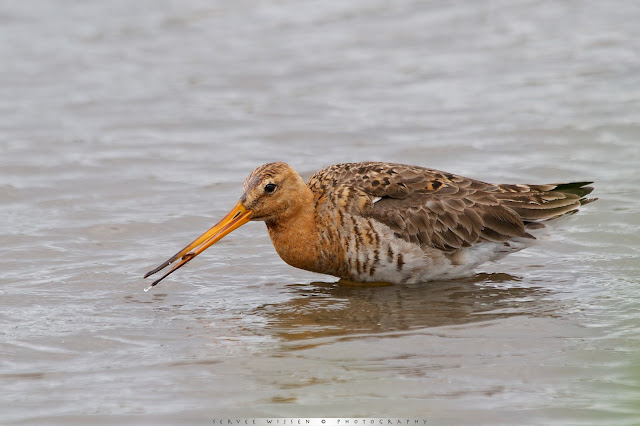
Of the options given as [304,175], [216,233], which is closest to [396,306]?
[216,233]

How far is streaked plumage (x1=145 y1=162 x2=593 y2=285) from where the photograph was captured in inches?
348

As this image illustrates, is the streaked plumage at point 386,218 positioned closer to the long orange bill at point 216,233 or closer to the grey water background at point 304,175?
the long orange bill at point 216,233

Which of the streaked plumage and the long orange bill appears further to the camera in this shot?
the streaked plumage

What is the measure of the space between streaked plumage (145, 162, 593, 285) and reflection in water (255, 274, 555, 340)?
191 millimetres

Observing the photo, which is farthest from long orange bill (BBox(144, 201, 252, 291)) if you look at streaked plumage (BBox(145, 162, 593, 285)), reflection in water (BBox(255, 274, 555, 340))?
reflection in water (BBox(255, 274, 555, 340))

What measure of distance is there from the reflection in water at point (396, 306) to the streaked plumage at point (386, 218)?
19 centimetres

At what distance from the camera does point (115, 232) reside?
34.4 ft

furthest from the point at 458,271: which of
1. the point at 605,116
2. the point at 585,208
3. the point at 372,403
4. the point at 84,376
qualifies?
the point at 605,116

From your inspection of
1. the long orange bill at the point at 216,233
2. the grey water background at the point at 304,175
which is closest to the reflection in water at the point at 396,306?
the grey water background at the point at 304,175

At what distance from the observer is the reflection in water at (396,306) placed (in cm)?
807

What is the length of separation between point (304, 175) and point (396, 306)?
3.81 meters

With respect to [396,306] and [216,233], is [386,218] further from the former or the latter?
[216,233]

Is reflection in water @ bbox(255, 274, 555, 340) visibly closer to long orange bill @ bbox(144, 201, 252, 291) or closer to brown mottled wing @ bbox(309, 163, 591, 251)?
brown mottled wing @ bbox(309, 163, 591, 251)

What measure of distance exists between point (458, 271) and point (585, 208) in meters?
Answer: 2.25
